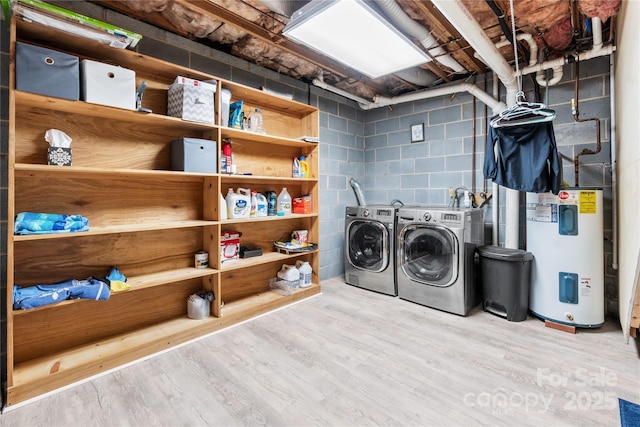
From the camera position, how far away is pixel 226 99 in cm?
227

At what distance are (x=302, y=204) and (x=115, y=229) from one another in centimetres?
162

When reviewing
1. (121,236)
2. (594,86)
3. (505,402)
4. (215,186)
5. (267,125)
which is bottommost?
(505,402)

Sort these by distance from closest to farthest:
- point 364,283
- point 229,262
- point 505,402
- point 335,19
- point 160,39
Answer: point 505,402, point 335,19, point 160,39, point 229,262, point 364,283

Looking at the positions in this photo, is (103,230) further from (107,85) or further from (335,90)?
(335,90)

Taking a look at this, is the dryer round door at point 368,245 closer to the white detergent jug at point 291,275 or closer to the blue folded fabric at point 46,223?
the white detergent jug at point 291,275

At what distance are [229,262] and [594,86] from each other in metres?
3.42

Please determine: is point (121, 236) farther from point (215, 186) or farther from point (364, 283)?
point (364, 283)

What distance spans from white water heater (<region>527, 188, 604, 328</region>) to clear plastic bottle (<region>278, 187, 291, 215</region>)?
2107 millimetres

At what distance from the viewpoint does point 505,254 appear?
7.71ft

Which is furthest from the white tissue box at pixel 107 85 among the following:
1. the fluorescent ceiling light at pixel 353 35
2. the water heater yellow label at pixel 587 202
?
the water heater yellow label at pixel 587 202

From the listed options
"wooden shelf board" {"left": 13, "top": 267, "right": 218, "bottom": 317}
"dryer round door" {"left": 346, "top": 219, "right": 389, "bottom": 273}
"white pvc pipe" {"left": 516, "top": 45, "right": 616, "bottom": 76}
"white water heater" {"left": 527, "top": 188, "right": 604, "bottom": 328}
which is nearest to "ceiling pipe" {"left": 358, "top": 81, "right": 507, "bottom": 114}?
"white pvc pipe" {"left": 516, "top": 45, "right": 616, "bottom": 76}

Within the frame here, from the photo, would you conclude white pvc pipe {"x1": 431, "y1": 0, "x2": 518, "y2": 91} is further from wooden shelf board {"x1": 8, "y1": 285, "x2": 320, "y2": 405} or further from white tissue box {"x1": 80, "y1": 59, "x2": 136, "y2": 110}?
wooden shelf board {"x1": 8, "y1": 285, "x2": 320, "y2": 405}

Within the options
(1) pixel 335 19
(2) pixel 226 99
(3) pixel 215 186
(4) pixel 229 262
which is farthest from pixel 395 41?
(4) pixel 229 262

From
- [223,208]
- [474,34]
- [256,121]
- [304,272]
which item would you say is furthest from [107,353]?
[474,34]
